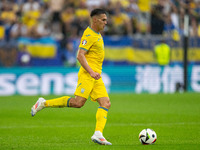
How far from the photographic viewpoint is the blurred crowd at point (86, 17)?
22859mm

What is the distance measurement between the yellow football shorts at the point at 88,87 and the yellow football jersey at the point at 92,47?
161 millimetres

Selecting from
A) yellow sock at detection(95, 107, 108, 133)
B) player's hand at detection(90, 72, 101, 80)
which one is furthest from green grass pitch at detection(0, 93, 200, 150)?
player's hand at detection(90, 72, 101, 80)

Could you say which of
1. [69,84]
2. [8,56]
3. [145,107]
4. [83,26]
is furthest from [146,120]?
[83,26]

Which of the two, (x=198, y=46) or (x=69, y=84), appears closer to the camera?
(x=69, y=84)

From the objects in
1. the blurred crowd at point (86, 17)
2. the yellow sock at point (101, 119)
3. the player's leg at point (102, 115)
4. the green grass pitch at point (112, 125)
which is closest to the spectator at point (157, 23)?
the blurred crowd at point (86, 17)

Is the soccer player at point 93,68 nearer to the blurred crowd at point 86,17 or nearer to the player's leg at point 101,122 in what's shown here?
the player's leg at point 101,122

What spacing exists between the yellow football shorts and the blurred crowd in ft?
48.9

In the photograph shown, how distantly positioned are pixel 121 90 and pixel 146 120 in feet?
34.6

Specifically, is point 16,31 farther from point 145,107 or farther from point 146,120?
point 146,120

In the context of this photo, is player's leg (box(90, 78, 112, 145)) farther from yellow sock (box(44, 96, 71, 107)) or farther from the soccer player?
yellow sock (box(44, 96, 71, 107))

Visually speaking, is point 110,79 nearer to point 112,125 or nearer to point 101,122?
point 112,125

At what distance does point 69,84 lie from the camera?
20562 millimetres

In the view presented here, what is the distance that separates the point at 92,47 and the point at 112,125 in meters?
3.46

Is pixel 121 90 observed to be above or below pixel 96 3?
below
